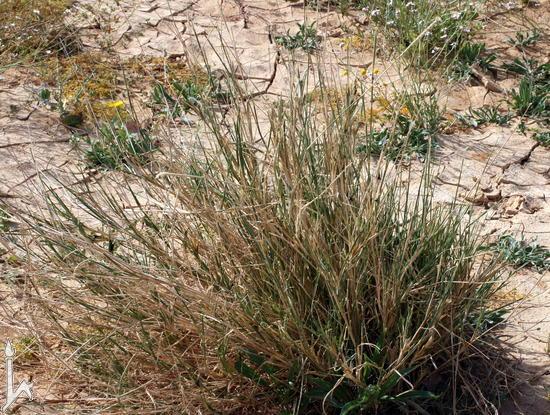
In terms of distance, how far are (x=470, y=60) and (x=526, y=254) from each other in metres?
1.56

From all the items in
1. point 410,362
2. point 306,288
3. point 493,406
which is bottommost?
point 493,406

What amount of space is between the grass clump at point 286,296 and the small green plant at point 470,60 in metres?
1.97

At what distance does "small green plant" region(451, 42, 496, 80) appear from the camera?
441 cm

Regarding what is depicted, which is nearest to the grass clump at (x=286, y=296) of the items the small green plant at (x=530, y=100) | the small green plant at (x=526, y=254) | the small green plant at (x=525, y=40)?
the small green plant at (x=526, y=254)

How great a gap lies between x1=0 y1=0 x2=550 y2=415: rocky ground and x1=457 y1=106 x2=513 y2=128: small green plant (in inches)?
1.7

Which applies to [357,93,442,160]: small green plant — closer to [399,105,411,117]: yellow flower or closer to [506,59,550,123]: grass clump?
[399,105,411,117]: yellow flower

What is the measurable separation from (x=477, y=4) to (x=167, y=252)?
2913mm

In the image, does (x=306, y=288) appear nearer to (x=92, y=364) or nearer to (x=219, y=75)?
(x=92, y=364)

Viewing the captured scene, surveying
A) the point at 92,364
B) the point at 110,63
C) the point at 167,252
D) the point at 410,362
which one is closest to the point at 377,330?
the point at 410,362

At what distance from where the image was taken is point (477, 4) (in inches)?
187

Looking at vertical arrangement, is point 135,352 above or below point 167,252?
below

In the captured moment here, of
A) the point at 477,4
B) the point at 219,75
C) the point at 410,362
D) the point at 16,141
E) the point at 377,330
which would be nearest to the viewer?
the point at 410,362

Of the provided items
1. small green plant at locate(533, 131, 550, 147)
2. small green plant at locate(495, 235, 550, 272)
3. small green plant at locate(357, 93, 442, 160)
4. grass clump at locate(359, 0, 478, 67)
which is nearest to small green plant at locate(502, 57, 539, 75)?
grass clump at locate(359, 0, 478, 67)

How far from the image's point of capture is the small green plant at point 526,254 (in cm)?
323
